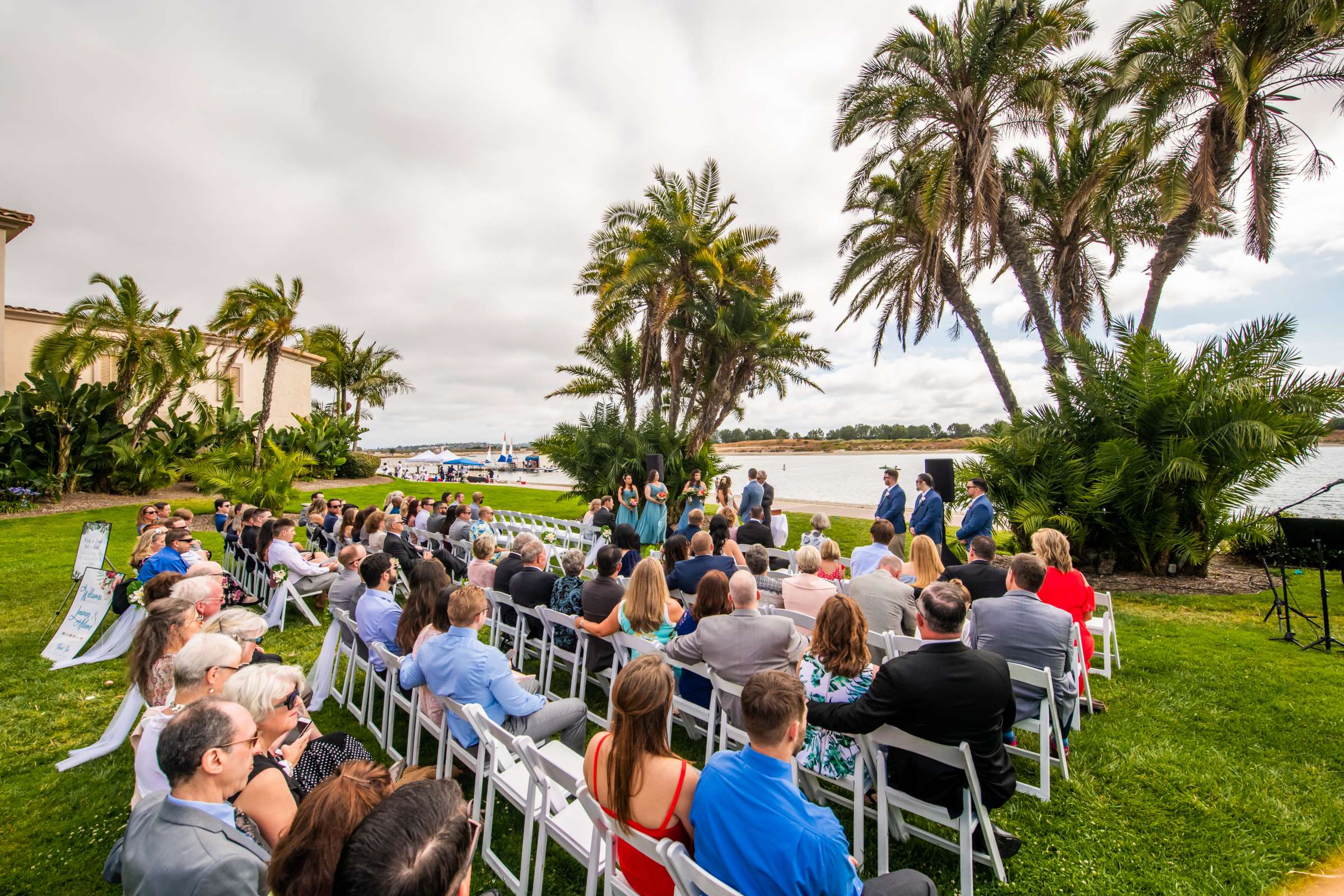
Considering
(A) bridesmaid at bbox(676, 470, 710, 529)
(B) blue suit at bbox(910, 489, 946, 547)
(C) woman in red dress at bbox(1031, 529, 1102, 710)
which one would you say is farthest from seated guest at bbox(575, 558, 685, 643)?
(A) bridesmaid at bbox(676, 470, 710, 529)

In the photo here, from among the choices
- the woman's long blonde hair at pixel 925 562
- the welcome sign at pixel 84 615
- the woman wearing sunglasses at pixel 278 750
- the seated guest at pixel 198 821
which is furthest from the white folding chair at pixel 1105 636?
the welcome sign at pixel 84 615

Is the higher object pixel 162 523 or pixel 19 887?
pixel 162 523

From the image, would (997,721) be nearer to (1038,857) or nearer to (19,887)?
(1038,857)

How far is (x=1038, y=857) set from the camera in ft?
9.41

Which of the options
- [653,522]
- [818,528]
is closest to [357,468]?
[653,522]

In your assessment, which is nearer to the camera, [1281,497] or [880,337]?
[1281,497]

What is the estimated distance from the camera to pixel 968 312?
48.2 ft

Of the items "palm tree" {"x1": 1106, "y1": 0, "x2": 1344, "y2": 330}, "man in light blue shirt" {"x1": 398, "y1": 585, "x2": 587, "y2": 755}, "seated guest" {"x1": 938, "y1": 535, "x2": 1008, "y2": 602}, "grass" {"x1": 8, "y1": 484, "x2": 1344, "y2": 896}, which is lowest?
"grass" {"x1": 8, "y1": 484, "x2": 1344, "y2": 896}

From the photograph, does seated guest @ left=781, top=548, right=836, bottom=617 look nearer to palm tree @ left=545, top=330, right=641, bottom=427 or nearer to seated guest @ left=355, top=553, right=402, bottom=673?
seated guest @ left=355, top=553, right=402, bottom=673

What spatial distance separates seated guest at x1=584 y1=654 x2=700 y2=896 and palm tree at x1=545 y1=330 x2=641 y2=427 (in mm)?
18923

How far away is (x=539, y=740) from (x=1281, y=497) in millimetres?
16668

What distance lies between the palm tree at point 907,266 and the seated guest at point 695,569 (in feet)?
35.1

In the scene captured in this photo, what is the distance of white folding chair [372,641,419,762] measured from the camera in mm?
3562

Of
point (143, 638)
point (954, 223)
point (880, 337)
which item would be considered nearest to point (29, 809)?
point (143, 638)
